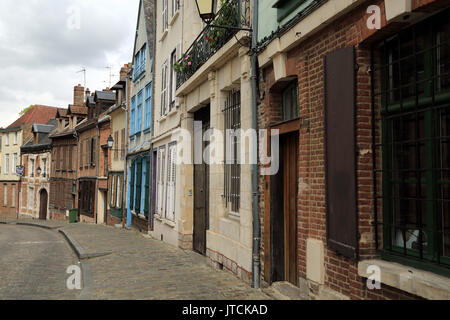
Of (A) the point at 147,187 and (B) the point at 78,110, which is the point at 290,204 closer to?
(A) the point at 147,187

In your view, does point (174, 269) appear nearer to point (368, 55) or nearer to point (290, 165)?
point (290, 165)

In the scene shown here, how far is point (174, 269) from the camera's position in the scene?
8.60 meters

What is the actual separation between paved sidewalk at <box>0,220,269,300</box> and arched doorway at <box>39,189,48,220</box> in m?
26.1

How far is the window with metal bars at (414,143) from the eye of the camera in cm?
361

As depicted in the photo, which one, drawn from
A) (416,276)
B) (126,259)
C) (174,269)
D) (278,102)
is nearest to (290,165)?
(278,102)

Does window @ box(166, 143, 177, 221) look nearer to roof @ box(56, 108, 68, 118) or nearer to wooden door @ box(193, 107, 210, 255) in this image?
wooden door @ box(193, 107, 210, 255)

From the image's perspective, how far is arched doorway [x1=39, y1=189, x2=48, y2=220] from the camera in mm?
35406

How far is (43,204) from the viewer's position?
1403 inches

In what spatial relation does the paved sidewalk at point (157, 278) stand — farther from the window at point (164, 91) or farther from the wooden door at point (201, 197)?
the window at point (164, 91)

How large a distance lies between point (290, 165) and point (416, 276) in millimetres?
2987

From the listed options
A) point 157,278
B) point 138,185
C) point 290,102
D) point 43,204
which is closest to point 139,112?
point 138,185

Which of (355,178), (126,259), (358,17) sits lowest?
(126,259)

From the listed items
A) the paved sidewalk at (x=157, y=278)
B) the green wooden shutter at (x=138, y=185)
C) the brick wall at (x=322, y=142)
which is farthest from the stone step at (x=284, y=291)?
the green wooden shutter at (x=138, y=185)

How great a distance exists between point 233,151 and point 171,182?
467 cm
